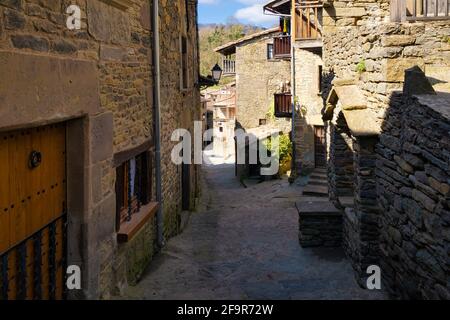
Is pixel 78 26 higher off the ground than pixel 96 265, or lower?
higher

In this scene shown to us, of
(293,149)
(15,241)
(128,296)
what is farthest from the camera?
(293,149)

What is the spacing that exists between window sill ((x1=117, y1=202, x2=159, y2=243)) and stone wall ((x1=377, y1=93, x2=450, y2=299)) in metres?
2.88

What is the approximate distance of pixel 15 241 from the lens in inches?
124

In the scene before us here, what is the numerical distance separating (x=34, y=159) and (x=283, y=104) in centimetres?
1614

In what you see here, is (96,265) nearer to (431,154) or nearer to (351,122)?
(431,154)

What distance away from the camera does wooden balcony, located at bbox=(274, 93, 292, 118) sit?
18.7 metres

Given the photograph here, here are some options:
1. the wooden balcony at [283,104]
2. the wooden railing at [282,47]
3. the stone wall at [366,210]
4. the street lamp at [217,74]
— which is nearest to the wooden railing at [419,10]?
the stone wall at [366,210]

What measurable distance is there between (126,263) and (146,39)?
2928 millimetres

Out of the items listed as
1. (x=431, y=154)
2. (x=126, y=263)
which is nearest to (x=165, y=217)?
(x=126, y=263)

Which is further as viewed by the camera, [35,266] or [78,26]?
[78,26]

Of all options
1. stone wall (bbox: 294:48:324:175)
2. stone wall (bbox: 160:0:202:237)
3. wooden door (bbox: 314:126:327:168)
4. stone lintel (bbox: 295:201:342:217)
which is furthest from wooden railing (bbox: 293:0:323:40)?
stone lintel (bbox: 295:201:342:217)

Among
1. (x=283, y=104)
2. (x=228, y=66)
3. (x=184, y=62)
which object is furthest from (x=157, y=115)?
(x=228, y=66)

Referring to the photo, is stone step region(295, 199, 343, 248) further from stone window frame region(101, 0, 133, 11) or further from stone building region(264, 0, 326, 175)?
stone building region(264, 0, 326, 175)

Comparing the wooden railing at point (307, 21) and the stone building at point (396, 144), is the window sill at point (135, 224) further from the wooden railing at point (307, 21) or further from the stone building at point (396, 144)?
the wooden railing at point (307, 21)
